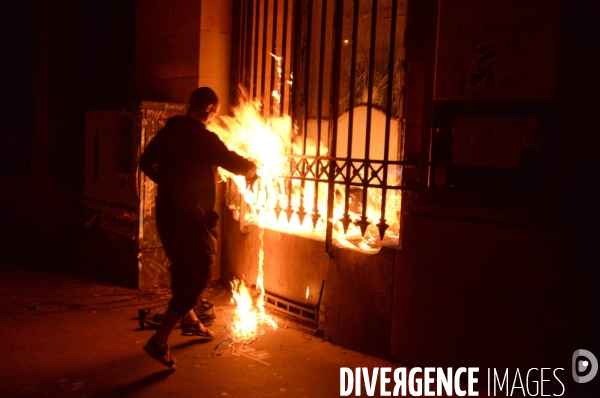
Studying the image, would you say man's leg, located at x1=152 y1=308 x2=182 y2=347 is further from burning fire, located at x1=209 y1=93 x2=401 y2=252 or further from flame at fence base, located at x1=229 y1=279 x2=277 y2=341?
burning fire, located at x1=209 y1=93 x2=401 y2=252

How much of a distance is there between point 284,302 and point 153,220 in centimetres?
201

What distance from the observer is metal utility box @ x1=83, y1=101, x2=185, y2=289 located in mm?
6605

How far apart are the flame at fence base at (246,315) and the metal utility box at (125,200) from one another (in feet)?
3.47

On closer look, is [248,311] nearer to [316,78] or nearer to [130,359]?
[130,359]

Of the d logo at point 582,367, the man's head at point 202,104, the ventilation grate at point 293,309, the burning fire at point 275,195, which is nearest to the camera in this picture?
the d logo at point 582,367

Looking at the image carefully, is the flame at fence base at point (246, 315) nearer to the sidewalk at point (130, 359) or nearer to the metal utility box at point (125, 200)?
the sidewalk at point (130, 359)

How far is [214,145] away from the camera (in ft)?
15.3

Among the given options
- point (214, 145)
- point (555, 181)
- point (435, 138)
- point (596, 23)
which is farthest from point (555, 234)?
point (214, 145)

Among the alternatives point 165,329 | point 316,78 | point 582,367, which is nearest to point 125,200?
point 165,329

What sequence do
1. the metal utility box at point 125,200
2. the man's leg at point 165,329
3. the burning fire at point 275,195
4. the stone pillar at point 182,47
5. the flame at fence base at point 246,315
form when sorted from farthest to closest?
the stone pillar at point 182,47
the metal utility box at point 125,200
the burning fire at point 275,195
the flame at fence base at point 246,315
the man's leg at point 165,329

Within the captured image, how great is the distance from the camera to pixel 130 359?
4.66 meters

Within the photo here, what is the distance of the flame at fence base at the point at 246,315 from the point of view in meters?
5.37

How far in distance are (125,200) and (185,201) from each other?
2556mm

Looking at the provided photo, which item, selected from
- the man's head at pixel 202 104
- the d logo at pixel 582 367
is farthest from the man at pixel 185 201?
the d logo at pixel 582 367
